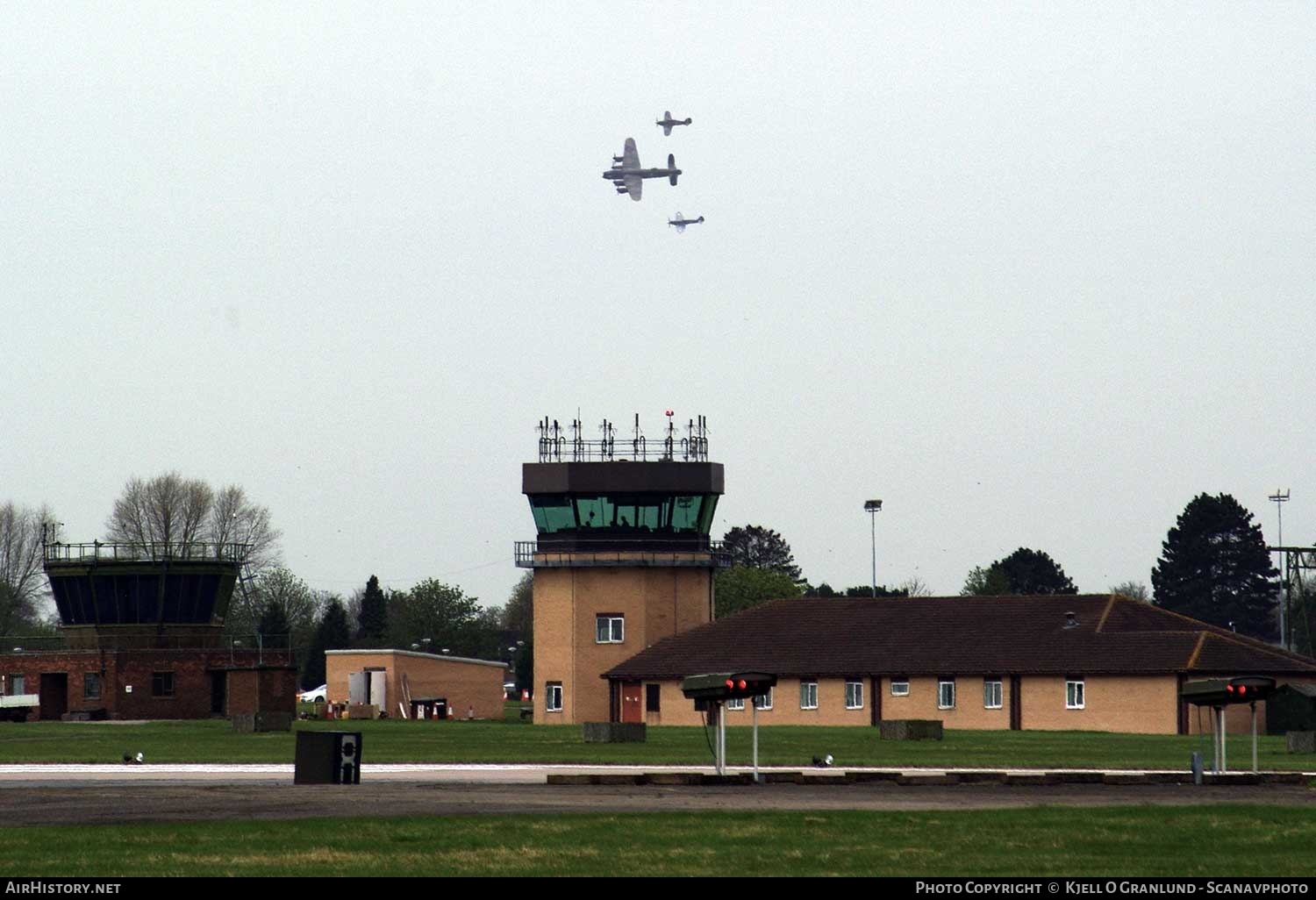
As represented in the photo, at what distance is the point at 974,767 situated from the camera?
44.6 metres

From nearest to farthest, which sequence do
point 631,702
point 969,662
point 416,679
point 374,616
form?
point 969,662
point 631,702
point 416,679
point 374,616

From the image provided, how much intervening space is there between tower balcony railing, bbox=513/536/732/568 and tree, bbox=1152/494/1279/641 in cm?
8588

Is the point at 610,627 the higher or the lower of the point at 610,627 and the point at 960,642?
the higher

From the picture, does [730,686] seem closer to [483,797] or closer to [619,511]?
[483,797]

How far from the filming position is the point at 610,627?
9406cm

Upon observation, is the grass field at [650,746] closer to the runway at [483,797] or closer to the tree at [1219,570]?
the runway at [483,797]

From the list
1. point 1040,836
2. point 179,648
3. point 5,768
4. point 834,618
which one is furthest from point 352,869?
point 179,648

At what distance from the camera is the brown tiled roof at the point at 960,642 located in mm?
80812

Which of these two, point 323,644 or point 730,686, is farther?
point 323,644

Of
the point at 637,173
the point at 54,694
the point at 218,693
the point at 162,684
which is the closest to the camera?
the point at 162,684

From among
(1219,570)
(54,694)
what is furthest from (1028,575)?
(54,694)

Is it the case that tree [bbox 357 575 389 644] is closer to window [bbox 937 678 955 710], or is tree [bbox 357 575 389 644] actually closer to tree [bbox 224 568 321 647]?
tree [bbox 224 568 321 647]

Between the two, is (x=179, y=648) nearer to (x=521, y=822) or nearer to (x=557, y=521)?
(x=557, y=521)

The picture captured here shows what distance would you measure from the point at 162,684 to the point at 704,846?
7693 centimetres
